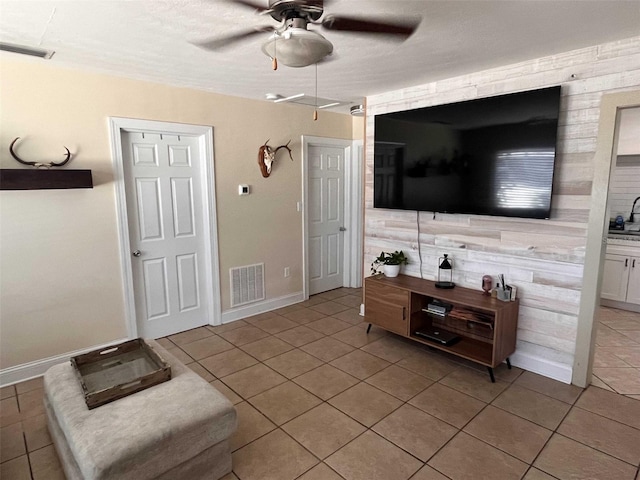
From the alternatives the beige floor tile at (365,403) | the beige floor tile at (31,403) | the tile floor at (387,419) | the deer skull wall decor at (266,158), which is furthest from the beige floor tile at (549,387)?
the beige floor tile at (31,403)

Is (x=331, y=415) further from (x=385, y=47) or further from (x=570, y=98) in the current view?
(x=570, y=98)

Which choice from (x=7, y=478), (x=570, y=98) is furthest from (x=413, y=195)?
(x=7, y=478)

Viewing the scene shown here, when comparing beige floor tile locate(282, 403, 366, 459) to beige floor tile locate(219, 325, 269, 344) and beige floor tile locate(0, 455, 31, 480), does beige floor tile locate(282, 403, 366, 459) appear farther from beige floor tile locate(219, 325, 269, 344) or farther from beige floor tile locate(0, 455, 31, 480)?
beige floor tile locate(0, 455, 31, 480)

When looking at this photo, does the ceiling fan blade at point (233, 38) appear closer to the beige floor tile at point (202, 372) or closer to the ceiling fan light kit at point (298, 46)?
the ceiling fan light kit at point (298, 46)

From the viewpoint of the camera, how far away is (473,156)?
119 inches

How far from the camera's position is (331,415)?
2494 mm

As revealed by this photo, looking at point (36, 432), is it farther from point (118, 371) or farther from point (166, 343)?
point (166, 343)

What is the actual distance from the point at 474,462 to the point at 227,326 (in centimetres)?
270

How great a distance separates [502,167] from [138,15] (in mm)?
2595

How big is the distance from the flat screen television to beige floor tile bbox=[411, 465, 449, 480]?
1.87 meters

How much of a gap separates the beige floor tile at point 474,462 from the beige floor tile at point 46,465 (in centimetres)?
203

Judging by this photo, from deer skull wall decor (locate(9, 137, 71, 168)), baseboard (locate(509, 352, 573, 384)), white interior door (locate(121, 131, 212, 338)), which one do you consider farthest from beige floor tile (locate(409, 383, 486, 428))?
deer skull wall decor (locate(9, 137, 71, 168))

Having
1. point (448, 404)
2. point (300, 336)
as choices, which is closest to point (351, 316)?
point (300, 336)

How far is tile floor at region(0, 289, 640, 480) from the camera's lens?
204 cm
